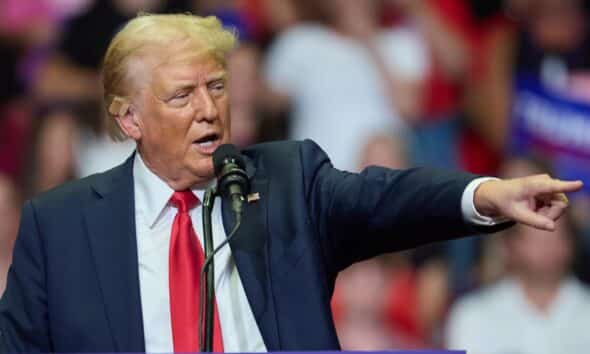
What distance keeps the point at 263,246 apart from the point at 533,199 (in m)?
0.64

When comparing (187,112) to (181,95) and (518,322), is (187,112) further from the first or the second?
(518,322)

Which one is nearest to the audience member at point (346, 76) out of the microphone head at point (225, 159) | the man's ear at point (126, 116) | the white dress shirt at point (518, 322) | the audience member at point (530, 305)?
the audience member at point (530, 305)

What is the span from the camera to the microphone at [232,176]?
95.8 inches

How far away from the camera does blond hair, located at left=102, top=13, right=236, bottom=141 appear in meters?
2.72

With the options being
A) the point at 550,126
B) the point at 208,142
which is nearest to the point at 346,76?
the point at 550,126

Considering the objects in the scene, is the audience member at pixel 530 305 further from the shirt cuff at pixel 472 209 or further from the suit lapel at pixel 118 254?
the shirt cuff at pixel 472 209

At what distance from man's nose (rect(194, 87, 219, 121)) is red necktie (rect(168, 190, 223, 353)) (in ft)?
0.74

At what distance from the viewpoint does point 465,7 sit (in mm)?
5508

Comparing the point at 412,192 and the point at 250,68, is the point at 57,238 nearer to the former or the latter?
the point at 412,192

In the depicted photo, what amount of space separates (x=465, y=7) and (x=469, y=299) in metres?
1.25

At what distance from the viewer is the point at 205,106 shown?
270cm

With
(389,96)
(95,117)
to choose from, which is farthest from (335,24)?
(95,117)

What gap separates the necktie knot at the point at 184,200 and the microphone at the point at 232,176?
27 cm

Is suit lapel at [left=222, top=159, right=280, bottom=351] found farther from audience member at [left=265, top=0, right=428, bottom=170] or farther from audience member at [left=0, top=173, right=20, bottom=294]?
audience member at [left=0, top=173, right=20, bottom=294]
